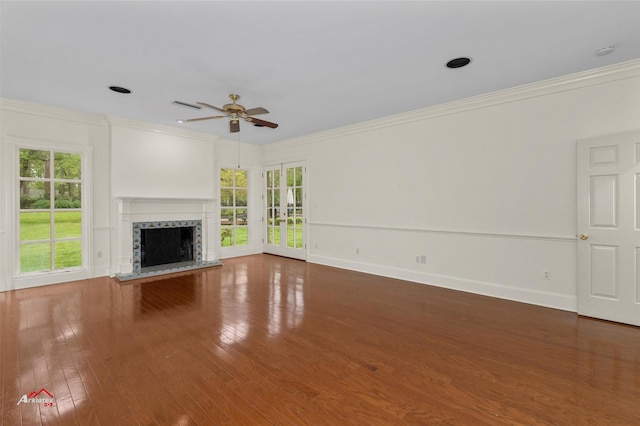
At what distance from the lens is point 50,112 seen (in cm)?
479

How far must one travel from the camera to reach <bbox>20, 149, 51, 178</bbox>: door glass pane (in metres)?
4.67

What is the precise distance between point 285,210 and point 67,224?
4.08 metres

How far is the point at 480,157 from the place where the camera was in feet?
14.2

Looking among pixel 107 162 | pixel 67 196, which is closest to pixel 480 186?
pixel 107 162

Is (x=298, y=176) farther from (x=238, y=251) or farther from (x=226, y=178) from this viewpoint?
(x=238, y=251)

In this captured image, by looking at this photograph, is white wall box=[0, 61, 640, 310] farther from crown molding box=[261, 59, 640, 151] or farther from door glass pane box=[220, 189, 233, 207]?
door glass pane box=[220, 189, 233, 207]

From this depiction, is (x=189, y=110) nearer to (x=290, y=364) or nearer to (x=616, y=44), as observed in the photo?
(x=290, y=364)

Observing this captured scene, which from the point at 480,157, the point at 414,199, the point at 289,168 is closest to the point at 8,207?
the point at 289,168

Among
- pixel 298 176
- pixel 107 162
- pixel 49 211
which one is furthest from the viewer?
pixel 298 176

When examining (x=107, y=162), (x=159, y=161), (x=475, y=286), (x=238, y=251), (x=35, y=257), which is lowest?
(x=475, y=286)

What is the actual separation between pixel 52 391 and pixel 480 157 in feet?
17.0

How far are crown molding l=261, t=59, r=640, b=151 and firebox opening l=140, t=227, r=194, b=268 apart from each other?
152 inches

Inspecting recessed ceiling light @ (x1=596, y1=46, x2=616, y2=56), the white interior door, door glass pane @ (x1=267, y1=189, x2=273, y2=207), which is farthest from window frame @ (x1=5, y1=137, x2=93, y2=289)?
the white interior door

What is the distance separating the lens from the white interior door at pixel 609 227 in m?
3.19
